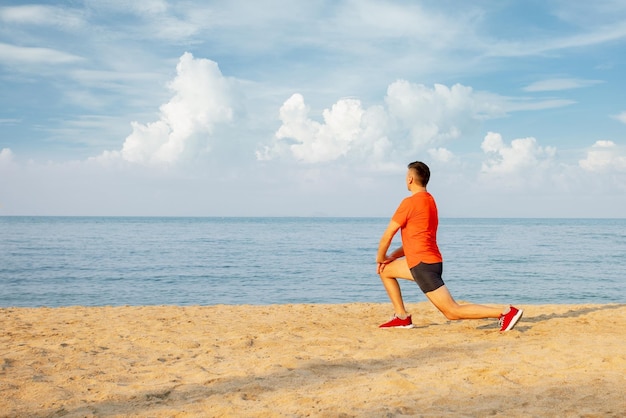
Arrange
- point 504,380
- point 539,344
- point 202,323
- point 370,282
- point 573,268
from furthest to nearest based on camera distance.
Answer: point 573,268, point 370,282, point 202,323, point 539,344, point 504,380

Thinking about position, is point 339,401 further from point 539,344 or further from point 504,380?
point 539,344

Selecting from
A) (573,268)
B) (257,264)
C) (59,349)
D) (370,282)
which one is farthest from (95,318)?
(573,268)

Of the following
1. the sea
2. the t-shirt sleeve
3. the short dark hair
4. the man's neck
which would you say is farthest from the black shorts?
the sea

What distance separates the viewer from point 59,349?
20.8 feet

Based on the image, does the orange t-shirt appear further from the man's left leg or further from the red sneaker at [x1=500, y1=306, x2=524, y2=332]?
the red sneaker at [x1=500, y1=306, x2=524, y2=332]

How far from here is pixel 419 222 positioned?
669 cm

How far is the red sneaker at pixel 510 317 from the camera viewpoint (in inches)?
268

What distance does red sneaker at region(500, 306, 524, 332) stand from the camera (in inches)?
268

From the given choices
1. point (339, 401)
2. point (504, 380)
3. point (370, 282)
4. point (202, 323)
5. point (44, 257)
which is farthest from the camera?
point (44, 257)

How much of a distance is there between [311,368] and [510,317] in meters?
2.85

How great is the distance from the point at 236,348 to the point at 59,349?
1985 millimetres

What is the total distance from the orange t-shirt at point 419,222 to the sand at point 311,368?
1010mm

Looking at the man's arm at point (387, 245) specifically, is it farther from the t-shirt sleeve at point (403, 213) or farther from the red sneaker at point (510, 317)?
the red sneaker at point (510, 317)

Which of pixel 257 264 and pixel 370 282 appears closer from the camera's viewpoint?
pixel 370 282
